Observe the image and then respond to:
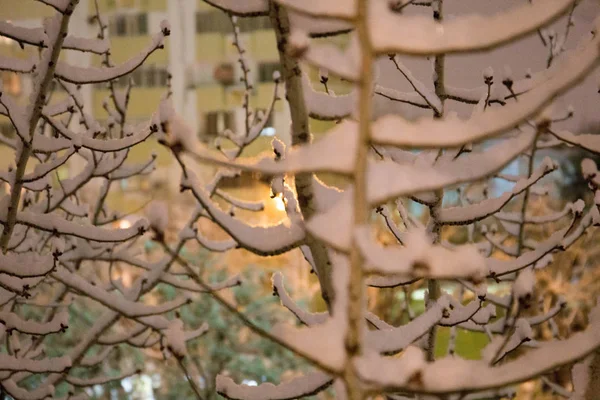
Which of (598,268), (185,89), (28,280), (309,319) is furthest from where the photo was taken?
(185,89)

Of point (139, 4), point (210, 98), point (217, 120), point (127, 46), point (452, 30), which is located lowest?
point (217, 120)

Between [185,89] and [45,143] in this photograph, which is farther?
[185,89]

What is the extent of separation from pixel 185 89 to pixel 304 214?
31.7 ft

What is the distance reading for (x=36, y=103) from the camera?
128 cm

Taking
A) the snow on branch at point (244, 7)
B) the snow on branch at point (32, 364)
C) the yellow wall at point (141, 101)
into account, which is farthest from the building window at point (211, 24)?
the snow on branch at point (244, 7)

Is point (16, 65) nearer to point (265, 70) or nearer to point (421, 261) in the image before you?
point (421, 261)

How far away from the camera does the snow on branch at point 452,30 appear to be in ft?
1.69

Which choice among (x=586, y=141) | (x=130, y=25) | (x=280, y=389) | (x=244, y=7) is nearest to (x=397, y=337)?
(x=280, y=389)

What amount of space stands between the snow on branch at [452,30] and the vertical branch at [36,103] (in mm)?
864

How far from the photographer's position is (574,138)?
0.91m

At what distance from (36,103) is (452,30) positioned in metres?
1.09

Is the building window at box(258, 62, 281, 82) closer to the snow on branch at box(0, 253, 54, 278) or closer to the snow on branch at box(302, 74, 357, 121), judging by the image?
the snow on branch at box(0, 253, 54, 278)

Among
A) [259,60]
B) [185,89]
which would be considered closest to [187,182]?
[259,60]

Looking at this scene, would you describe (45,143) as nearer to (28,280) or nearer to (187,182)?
(28,280)
